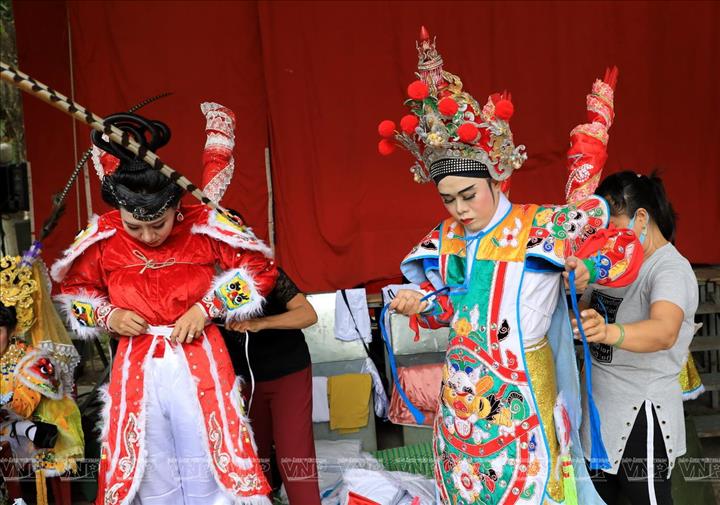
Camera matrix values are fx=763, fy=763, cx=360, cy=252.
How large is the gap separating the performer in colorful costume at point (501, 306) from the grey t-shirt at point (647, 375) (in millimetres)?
243

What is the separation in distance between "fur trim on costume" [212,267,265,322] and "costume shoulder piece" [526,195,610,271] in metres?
0.78

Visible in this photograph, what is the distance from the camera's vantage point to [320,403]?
4.03m

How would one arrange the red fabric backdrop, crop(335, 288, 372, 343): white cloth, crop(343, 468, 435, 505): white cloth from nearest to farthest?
crop(343, 468, 435, 505): white cloth < crop(335, 288, 372, 343): white cloth < the red fabric backdrop

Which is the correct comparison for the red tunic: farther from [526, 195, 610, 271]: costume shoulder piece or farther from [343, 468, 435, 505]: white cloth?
[343, 468, 435, 505]: white cloth

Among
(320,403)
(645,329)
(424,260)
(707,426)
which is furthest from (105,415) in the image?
(707,426)

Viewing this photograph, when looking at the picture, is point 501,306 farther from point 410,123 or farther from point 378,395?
point 378,395

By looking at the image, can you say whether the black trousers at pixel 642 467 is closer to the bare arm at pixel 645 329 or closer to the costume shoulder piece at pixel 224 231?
the bare arm at pixel 645 329

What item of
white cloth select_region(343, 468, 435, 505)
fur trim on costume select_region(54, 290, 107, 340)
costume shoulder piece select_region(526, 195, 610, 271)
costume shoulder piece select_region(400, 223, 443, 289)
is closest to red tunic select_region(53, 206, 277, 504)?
fur trim on costume select_region(54, 290, 107, 340)

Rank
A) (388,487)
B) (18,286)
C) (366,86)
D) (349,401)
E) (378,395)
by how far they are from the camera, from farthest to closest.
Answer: (366,86) → (378,395) → (349,401) → (388,487) → (18,286)

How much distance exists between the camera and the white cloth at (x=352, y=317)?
423 cm

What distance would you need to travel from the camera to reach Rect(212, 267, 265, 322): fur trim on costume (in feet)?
7.11

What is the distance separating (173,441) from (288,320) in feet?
1.74

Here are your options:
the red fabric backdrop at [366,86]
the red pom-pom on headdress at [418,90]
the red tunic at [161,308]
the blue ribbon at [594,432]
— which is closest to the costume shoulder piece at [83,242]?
the red tunic at [161,308]

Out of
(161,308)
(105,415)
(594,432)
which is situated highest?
(161,308)
